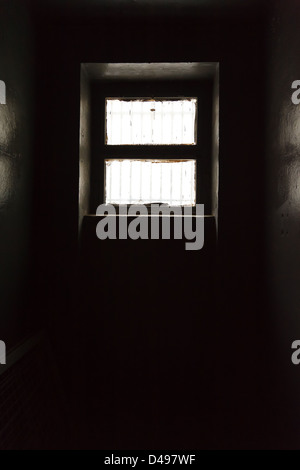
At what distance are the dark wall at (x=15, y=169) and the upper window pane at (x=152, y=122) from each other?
0.74 m

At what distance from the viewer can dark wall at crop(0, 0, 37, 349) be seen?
210cm

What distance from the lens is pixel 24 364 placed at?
2.18 metres

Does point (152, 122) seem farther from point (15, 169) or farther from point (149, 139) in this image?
point (15, 169)

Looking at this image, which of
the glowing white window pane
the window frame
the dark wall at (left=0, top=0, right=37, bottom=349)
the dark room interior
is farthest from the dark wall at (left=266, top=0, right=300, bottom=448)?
the dark wall at (left=0, top=0, right=37, bottom=349)

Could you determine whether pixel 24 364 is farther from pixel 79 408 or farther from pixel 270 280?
pixel 270 280

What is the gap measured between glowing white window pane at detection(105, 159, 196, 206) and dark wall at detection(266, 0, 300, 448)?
74cm

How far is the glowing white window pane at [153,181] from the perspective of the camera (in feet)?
9.86

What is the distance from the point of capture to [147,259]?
275 cm

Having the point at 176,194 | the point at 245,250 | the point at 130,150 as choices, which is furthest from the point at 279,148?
the point at 130,150

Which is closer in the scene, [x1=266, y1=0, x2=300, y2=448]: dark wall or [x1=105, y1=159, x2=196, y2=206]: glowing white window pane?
[x1=266, y1=0, x2=300, y2=448]: dark wall

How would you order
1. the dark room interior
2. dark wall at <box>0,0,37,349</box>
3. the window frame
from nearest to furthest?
dark wall at <box>0,0,37,349</box>, the dark room interior, the window frame

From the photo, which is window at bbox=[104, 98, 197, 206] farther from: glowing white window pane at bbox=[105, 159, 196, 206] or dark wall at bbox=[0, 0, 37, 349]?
dark wall at bbox=[0, 0, 37, 349]

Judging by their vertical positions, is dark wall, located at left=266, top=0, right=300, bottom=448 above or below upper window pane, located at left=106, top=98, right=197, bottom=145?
below

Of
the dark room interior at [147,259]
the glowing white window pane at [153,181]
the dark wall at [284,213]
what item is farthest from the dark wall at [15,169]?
the dark wall at [284,213]
